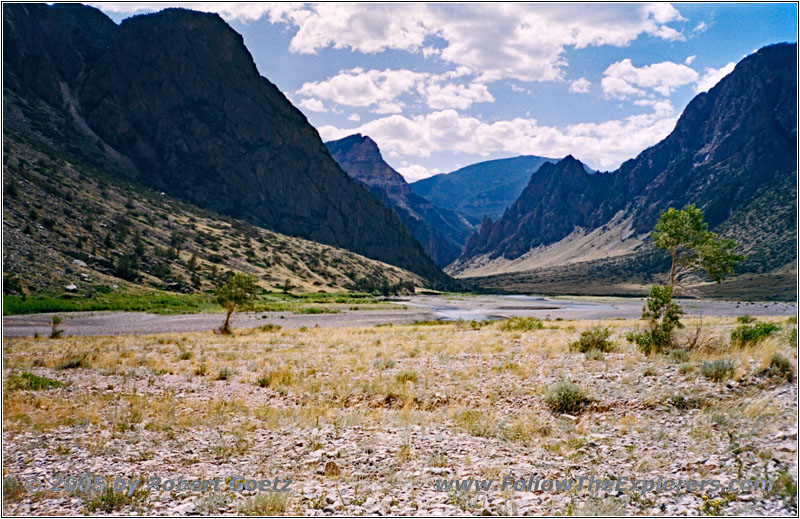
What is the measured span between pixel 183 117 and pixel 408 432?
163918mm

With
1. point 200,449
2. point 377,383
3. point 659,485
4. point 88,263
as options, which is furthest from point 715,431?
point 88,263

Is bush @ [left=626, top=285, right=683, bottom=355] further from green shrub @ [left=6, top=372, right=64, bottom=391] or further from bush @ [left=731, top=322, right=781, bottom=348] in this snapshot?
green shrub @ [left=6, top=372, right=64, bottom=391]

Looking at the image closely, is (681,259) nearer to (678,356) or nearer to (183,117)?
(678,356)

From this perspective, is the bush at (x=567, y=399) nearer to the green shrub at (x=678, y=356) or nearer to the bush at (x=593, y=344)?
the green shrub at (x=678, y=356)

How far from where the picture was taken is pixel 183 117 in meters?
146

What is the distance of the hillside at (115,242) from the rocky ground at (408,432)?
115 ft

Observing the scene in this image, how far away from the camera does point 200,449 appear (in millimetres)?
9125

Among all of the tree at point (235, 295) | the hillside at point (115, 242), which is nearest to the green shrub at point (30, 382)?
the tree at point (235, 295)

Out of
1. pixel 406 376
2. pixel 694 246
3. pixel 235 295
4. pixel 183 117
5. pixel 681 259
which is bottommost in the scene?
pixel 406 376

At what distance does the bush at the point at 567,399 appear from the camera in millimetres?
11000

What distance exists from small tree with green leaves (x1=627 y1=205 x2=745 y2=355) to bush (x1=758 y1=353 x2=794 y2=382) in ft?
17.1

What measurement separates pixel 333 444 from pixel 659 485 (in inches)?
244

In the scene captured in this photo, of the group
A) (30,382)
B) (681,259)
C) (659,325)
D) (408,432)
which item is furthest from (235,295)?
(681,259)

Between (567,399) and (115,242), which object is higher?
(115,242)
